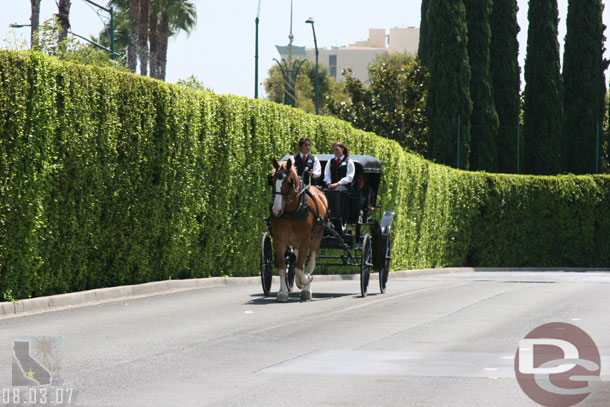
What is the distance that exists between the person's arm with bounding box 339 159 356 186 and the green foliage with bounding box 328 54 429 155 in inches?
1607

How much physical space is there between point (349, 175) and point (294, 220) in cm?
204

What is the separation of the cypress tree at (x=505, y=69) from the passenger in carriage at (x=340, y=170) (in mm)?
41158

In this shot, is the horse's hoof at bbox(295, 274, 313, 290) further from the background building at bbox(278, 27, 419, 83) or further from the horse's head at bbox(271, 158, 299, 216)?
the background building at bbox(278, 27, 419, 83)

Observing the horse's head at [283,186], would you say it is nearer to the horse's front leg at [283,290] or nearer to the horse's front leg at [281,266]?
the horse's front leg at [281,266]

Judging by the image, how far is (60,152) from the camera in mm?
15859

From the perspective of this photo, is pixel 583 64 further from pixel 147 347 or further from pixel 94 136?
pixel 147 347

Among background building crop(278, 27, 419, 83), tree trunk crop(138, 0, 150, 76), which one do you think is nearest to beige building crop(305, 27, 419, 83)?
background building crop(278, 27, 419, 83)

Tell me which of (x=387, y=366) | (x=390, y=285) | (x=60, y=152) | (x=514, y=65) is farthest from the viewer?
(x=514, y=65)

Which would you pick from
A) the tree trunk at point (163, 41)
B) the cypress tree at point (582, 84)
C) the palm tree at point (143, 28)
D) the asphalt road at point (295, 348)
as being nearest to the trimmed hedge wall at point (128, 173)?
the asphalt road at point (295, 348)

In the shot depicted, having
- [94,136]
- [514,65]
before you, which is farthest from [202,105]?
[514,65]

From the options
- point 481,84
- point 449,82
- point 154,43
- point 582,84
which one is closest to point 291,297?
point 449,82

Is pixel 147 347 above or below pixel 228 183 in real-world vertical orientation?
below

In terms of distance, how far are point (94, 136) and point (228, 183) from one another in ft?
17.3

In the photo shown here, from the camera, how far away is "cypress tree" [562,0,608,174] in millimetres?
58594
